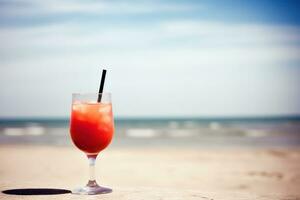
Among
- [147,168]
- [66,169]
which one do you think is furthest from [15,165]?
[147,168]

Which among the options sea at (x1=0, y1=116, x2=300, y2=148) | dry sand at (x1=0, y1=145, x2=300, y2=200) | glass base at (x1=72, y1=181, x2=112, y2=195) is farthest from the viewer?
sea at (x1=0, y1=116, x2=300, y2=148)

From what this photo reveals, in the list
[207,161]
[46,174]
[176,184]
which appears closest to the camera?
[176,184]

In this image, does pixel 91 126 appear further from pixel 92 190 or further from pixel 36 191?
pixel 36 191

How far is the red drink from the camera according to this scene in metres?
3.13

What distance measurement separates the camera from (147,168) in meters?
11.0

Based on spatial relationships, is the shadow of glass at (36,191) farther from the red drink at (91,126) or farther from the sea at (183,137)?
the sea at (183,137)

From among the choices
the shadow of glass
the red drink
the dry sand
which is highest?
the red drink

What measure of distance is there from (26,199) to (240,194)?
1.40 m

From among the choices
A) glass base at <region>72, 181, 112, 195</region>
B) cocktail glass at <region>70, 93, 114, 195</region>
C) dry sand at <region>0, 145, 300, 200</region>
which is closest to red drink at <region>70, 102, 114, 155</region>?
cocktail glass at <region>70, 93, 114, 195</region>

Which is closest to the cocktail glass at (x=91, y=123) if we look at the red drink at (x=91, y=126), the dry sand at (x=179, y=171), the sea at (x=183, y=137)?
the red drink at (x=91, y=126)

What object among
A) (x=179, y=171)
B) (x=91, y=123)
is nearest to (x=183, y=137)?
(x=179, y=171)

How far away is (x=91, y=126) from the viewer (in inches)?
124

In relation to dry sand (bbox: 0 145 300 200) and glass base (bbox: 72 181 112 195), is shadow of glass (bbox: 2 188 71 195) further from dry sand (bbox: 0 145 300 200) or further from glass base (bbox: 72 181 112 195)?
dry sand (bbox: 0 145 300 200)

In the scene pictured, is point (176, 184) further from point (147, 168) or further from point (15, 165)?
point (15, 165)
